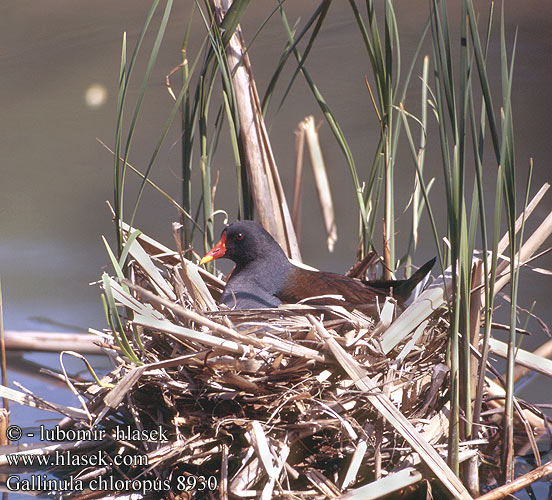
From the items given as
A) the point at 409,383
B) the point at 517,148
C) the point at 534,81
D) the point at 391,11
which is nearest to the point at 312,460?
the point at 409,383

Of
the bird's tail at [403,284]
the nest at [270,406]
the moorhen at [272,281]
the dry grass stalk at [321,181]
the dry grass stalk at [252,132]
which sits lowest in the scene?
the nest at [270,406]

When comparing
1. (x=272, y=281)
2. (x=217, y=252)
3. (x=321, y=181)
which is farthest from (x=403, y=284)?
(x=321, y=181)

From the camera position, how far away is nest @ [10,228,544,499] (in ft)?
2.98

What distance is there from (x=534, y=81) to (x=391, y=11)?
1.27 meters

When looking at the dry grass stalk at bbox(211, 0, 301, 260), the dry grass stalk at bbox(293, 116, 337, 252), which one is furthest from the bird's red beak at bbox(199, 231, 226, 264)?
the dry grass stalk at bbox(293, 116, 337, 252)

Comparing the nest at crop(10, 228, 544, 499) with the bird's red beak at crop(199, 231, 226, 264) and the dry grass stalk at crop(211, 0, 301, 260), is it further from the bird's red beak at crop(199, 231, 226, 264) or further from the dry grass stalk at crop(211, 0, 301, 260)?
the dry grass stalk at crop(211, 0, 301, 260)

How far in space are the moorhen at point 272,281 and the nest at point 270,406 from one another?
170 mm

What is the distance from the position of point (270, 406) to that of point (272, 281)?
44cm

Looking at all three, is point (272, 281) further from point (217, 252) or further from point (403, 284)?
point (403, 284)

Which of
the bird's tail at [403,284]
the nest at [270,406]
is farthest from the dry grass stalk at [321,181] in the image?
the nest at [270,406]

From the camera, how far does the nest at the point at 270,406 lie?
0.91 m

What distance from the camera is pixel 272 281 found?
1354mm

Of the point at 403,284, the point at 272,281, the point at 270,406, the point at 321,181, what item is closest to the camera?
the point at 270,406

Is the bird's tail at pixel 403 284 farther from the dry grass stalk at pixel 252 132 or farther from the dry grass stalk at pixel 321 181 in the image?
the dry grass stalk at pixel 321 181
